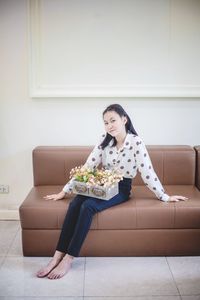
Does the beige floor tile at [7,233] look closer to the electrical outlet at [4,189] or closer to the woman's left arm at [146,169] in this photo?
the electrical outlet at [4,189]

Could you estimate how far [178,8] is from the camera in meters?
3.13

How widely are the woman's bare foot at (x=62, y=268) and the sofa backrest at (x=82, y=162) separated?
0.84 m

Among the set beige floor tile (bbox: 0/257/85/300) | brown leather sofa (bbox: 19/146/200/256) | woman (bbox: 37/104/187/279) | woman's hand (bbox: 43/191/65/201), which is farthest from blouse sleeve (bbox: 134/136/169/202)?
beige floor tile (bbox: 0/257/85/300)

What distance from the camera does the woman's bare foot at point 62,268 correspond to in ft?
7.91

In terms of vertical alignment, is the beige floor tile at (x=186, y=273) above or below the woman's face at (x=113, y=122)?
below

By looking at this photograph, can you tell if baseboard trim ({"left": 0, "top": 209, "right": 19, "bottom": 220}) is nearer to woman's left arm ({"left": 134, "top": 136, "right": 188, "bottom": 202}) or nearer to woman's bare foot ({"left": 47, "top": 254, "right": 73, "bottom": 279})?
woman's bare foot ({"left": 47, "top": 254, "right": 73, "bottom": 279})

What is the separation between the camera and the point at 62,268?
2.44m

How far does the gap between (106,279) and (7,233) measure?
1151mm

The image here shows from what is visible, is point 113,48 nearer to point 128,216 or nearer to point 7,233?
point 128,216

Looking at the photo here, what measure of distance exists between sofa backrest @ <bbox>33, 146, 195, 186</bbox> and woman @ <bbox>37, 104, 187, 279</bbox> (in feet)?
1.03

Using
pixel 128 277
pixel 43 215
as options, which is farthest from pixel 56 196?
pixel 128 277

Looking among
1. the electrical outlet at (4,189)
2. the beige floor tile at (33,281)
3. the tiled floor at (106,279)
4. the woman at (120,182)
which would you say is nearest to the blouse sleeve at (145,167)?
the woman at (120,182)

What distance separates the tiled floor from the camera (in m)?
2.23

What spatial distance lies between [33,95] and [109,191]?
124cm
